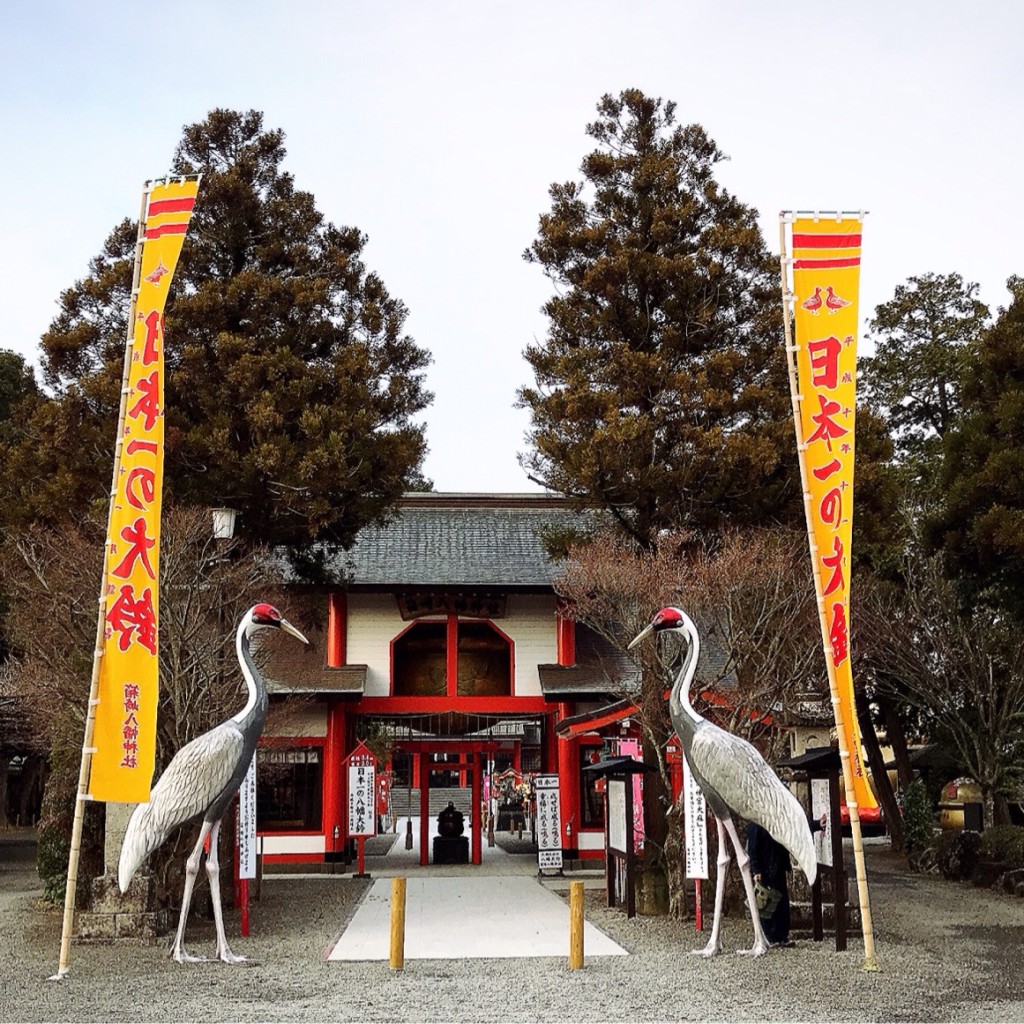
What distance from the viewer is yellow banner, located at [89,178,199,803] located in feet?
31.1

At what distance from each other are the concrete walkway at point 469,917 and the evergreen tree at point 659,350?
210 inches

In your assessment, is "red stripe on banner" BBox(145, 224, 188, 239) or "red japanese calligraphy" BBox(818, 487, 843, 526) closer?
"red japanese calligraphy" BBox(818, 487, 843, 526)

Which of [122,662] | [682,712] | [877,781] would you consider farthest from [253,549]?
[877,781]

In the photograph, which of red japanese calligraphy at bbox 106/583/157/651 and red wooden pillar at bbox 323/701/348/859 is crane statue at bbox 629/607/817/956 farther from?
red wooden pillar at bbox 323/701/348/859

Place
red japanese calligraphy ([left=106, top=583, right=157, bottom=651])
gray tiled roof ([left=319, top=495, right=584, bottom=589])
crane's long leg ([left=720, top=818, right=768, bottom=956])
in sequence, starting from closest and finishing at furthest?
red japanese calligraphy ([left=106, top=583, right=157, bottom=651]) < crane's long leg ([left=720, top=818, right=768, bottom=956]) < gray tiled roof ([left=319, top=495, right=584, bottom=589])

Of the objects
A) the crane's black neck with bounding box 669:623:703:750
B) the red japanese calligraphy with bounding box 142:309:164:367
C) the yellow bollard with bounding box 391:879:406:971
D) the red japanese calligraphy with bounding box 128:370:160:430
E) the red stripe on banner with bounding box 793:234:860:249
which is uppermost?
the red stripe on banner with bounding box 793:234:860:249

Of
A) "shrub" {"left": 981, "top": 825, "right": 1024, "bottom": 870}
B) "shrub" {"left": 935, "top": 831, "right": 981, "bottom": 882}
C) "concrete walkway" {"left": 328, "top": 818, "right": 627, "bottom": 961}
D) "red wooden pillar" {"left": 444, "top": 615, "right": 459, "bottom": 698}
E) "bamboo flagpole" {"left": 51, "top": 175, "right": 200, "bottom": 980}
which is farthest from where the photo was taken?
"red wooden pillar" {"left": 444, "top": 615, "right": 459, "bottom": 698}

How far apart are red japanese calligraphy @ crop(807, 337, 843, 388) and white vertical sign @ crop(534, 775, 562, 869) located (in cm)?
1107

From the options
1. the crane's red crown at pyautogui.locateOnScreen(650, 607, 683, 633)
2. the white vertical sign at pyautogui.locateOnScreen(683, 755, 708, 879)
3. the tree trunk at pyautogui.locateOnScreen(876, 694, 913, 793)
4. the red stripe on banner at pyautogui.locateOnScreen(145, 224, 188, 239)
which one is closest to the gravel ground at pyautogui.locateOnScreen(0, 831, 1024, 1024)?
the white vertical sign at pyautogui.locateOnScreen(683, 755, 708, 879)

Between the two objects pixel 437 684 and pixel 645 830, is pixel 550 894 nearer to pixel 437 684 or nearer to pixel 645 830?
pixel 645 830

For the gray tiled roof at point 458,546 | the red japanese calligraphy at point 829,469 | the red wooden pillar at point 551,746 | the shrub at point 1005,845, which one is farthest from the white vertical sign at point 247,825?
the shrub at point 1005,845

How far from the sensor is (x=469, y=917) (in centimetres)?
1389

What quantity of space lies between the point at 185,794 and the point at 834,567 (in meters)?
6.17

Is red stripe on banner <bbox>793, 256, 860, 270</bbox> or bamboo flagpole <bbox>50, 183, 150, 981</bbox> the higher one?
red stripe on banner <bbox>793, 256, 860, 270</bbox>
